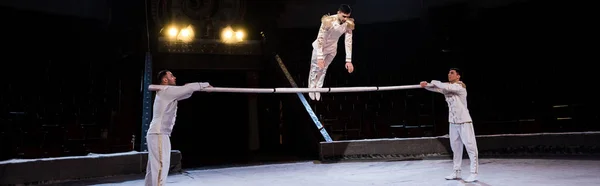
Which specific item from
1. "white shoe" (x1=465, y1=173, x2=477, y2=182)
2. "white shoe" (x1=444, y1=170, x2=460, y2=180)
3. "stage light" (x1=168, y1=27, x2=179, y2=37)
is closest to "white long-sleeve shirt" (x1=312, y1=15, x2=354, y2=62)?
"white shoe" (x1=444, y1=170, x2=460, y2=180)

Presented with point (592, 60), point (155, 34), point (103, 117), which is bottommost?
point (103, 117)

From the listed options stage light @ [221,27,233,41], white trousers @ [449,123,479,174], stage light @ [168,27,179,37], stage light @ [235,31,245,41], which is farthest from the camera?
stage light @ [235,31,245,41]

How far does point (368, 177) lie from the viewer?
226 inches

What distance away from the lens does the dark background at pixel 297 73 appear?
913cm

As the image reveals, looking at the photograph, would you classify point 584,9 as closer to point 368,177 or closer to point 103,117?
point 368,177

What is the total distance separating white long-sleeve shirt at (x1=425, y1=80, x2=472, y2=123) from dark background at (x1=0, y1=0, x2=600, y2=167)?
313 cm

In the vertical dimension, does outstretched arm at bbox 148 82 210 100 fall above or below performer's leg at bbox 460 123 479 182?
above

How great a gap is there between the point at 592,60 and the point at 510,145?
360cm

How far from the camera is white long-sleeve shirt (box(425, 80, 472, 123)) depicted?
5.52m

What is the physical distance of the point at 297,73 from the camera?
11.8 meters

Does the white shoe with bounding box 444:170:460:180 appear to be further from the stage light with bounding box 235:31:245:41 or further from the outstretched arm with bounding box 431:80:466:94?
the stage light with bounding box 235:31:245:41

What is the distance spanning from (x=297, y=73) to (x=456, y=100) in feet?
21.4

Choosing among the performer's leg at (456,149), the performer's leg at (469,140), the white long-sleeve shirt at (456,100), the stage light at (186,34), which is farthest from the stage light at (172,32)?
the performer's leg at (469,140)

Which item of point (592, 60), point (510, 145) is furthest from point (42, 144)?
point (592, 60)
